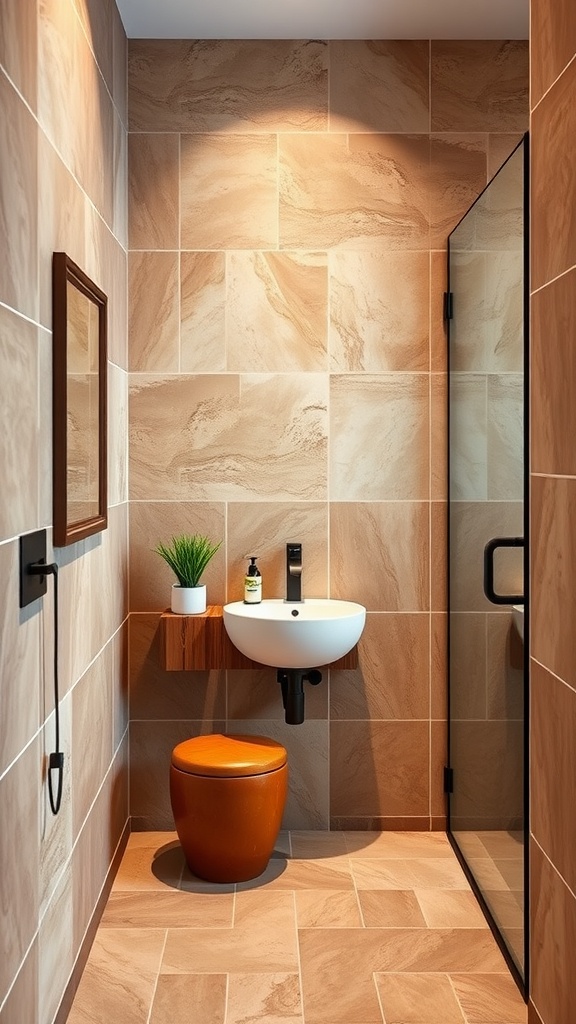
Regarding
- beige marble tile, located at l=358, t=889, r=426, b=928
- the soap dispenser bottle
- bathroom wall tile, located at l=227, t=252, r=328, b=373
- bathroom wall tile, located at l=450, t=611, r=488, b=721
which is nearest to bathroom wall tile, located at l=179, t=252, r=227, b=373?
bathroom wall tile, located at l=227, t=252, r=328, b=373

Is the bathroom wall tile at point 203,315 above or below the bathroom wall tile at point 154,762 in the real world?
above

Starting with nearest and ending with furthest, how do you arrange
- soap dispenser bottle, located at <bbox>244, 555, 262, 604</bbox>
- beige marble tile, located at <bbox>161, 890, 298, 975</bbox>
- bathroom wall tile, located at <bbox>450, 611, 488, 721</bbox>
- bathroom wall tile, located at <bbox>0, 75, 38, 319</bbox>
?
bathroom wall tile, located at <bbox>0, 75, 38, 319</bbox>
beige marble tile, located at <bbox>161, 890, 298, 975</bbox>
bathroom wall tile, located at <bbox>450, 611, 488, 721</bbox>
soap dispenser bottle, located at <bbox>244, 555, 262, 604</bbox>

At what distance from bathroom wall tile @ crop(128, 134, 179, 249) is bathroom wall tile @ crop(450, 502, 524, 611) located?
1.43 meters

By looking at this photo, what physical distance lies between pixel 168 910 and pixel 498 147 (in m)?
2.76

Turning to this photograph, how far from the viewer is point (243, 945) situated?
251cm

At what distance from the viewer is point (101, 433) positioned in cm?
263

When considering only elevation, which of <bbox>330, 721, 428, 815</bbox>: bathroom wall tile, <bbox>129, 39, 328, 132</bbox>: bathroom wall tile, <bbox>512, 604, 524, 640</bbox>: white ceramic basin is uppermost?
<bbox>129, 39, 328, 132</bbox>: bathroom wall tile

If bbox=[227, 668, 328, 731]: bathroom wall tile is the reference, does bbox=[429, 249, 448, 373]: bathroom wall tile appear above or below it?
above

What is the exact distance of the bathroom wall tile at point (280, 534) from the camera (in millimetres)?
3307

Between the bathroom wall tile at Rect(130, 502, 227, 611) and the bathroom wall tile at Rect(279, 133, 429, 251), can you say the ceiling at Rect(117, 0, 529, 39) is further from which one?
the bathroom wall tile at Rect(130, 502, 227, 611)

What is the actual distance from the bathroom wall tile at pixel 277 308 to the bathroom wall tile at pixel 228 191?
0.28ft

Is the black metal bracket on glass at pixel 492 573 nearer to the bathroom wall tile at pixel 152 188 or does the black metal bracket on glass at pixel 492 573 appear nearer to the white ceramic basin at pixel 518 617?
the white ceramic basin at pixel 518 617

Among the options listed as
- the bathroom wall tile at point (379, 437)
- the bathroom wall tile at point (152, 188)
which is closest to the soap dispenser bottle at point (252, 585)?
the bathroom wall tile at point (379, 437)

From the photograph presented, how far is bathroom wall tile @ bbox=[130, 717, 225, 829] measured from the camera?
3314 mm
